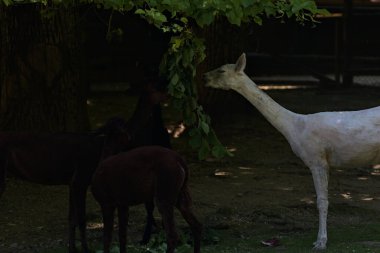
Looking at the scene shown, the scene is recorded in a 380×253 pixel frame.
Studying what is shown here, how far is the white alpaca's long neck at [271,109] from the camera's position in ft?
25.9

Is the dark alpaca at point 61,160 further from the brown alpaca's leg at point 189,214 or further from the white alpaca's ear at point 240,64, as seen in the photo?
the white alpaca's ear at point 240,64

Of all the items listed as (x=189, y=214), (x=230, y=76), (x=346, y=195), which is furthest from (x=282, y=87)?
(x=189, y=214)

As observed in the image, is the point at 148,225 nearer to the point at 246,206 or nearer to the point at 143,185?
the point at 143,185

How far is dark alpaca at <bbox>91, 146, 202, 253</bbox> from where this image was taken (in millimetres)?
6621

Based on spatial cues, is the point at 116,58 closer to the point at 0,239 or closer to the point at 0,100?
the point at 0,100

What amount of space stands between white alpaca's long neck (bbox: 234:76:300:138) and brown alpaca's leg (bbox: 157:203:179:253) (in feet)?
5.78

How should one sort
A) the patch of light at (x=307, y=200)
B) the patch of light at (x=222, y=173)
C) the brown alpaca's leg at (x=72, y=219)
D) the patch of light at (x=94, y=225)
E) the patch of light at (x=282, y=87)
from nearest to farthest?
the brown alpaca's leg at (x=72, y=219) → the patch of light at (x=94, y=225) → the patch of light at (x=307, y=200) → the patch of light at (x=222, y=173) → the patch of light at (x=282, y=87)

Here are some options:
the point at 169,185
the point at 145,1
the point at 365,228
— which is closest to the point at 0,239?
the point at 169,185

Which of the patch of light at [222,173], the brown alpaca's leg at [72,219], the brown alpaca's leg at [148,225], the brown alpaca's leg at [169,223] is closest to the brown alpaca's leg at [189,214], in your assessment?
the brown alpaca's leg at [169,223]

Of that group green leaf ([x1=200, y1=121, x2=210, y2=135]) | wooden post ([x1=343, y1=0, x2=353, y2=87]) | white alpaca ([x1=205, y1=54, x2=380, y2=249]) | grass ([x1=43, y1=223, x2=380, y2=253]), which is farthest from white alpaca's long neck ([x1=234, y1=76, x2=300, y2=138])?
wooden post ([x1=343, y1=0, x2=353, y2=87])

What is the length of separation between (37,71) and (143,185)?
4.41 m

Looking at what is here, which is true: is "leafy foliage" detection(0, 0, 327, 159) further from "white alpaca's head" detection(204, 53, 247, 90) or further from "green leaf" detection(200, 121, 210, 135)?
"white alpaca's head" detection(204, 53, 247, 90)

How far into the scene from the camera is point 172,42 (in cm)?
736

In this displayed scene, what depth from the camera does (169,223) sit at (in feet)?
21.7
